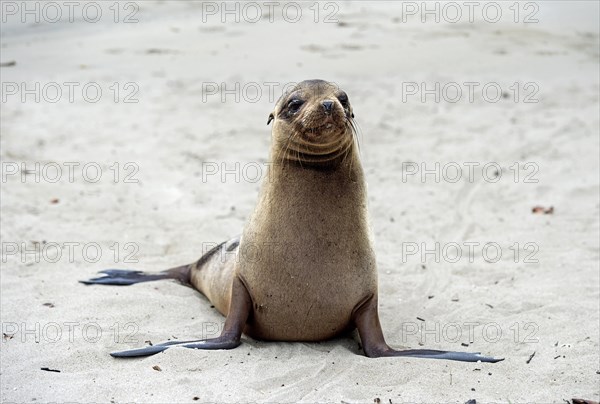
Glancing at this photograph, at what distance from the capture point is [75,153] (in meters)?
8.01

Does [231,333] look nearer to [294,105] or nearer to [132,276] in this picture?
[294,105]

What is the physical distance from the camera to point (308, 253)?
4.11m

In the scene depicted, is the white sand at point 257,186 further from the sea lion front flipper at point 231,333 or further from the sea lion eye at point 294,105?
the sea lion eye at point 294,105

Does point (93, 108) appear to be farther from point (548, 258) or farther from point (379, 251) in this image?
point (548, 258)

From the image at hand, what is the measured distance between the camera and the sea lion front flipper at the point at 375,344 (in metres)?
3.99

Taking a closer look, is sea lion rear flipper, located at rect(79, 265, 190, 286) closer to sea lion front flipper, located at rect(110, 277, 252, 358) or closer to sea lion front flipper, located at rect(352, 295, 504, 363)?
sea lion front flipper, located at rect(110, 277, 252, 358)

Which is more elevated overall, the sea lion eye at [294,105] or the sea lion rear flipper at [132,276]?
the sea lion eye at [294,105]

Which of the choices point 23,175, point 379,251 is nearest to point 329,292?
point 379,251

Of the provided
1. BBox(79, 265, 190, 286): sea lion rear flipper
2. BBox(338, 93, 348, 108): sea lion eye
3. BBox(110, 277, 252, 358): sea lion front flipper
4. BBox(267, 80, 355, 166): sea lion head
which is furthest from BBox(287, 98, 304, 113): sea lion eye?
BBox(79, 265, 190, 286): sea lion rear flipper

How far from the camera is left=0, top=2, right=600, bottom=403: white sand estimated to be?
3826 millimetres

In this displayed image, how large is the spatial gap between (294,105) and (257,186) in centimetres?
330

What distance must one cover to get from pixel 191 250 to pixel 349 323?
207cm

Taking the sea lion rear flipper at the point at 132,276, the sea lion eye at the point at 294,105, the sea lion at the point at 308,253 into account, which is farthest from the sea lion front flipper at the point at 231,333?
the sea lion rear flipper at the point at 132,276

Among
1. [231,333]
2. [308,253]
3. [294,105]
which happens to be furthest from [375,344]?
[294,105]
